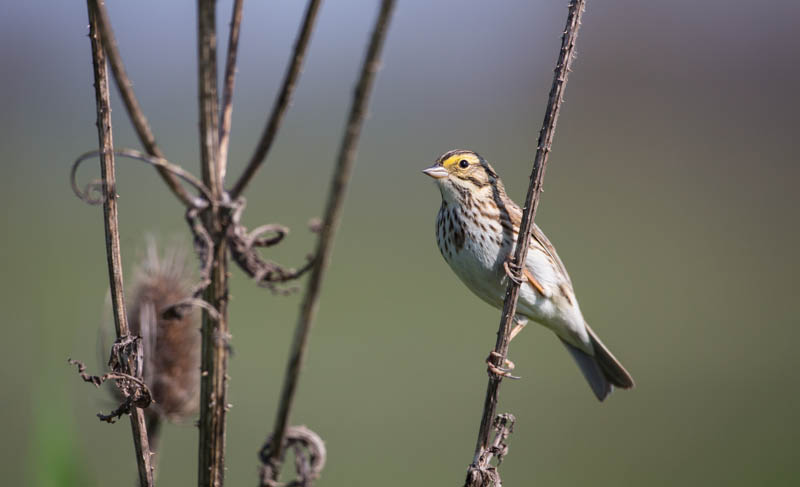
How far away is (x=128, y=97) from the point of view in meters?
1.05

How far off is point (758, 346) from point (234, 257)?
16830 millimetres

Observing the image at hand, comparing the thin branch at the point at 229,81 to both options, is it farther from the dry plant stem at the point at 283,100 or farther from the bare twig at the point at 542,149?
the bare twig at the point at 542,149

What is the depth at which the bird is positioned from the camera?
10.1ft

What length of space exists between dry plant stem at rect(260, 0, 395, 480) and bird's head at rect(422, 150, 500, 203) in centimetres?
220

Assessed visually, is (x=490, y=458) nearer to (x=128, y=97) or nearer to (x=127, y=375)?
(x=127, y=375)

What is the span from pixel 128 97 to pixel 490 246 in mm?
2188

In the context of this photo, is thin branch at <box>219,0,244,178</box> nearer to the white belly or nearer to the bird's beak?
the white belly

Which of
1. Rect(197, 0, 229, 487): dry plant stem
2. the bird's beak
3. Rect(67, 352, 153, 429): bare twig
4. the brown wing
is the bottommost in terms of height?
Rect(67, 352, 153, 429): bare twig

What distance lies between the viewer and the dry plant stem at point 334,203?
0.92 metres

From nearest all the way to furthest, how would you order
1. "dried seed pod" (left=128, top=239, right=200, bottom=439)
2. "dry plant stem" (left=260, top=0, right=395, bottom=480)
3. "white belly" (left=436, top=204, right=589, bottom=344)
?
"dry plant stem" (left=260, top=0, right=395, bottom=480)
"dried seed pod" (left=128, top=239, right=200, bottom=439)
"white belly" (left=436, top=204, right=589, bottom=344)

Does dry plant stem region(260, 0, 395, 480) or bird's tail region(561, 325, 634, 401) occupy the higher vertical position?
dry plant stem region(260, 0, 395, 480)

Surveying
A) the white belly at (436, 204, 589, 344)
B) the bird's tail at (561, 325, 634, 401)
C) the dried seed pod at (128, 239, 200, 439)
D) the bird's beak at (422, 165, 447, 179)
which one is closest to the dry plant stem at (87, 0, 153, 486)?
the dried seed pod at (128, 239, 200, 439)

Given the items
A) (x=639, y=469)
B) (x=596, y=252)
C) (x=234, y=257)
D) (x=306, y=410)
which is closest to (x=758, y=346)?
(x=596, y=252)

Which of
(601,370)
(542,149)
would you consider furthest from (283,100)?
(601,370)
